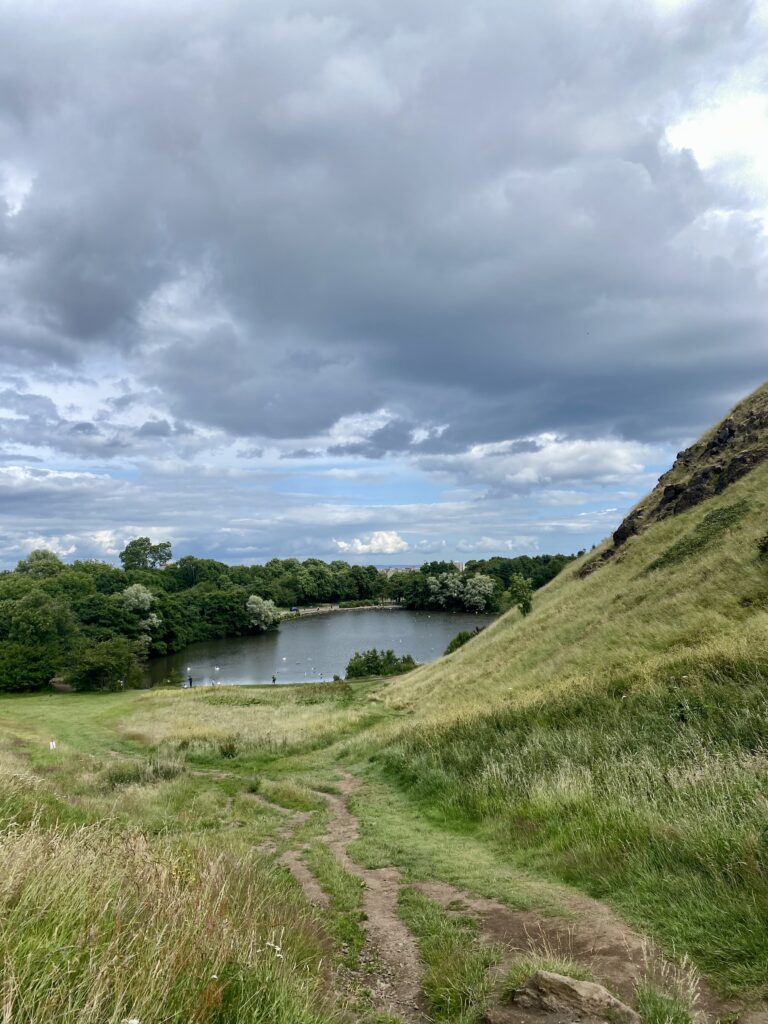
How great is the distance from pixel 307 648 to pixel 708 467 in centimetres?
7082

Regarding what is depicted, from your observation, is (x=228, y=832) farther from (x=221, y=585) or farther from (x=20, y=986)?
A: (x=221, y=585)

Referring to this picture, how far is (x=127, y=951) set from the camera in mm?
3355

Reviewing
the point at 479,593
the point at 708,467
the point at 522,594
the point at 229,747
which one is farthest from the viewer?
the point at 479,593

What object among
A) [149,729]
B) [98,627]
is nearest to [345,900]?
[149,729]

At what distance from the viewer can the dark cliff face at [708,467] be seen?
31.6 meters

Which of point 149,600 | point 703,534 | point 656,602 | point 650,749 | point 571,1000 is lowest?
point 149,600

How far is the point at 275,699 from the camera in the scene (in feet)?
151

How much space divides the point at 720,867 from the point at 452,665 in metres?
31.3

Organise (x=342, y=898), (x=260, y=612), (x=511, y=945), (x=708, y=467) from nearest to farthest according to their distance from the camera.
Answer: (x=511, y=945) < (x=342, y=898) < (x=708, y=467) < (x=260, y=612)

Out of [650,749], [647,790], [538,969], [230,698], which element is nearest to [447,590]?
[230,698]

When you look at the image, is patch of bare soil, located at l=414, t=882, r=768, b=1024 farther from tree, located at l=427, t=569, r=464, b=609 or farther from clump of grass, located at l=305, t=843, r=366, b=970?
tree, located at l=427, t=569, r=464, b=609

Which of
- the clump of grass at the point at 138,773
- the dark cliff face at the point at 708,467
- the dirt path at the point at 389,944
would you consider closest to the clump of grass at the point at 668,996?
the dirt path at the point at 389,944

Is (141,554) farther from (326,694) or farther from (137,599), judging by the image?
(326,694)

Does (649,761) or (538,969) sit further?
(649,761)
